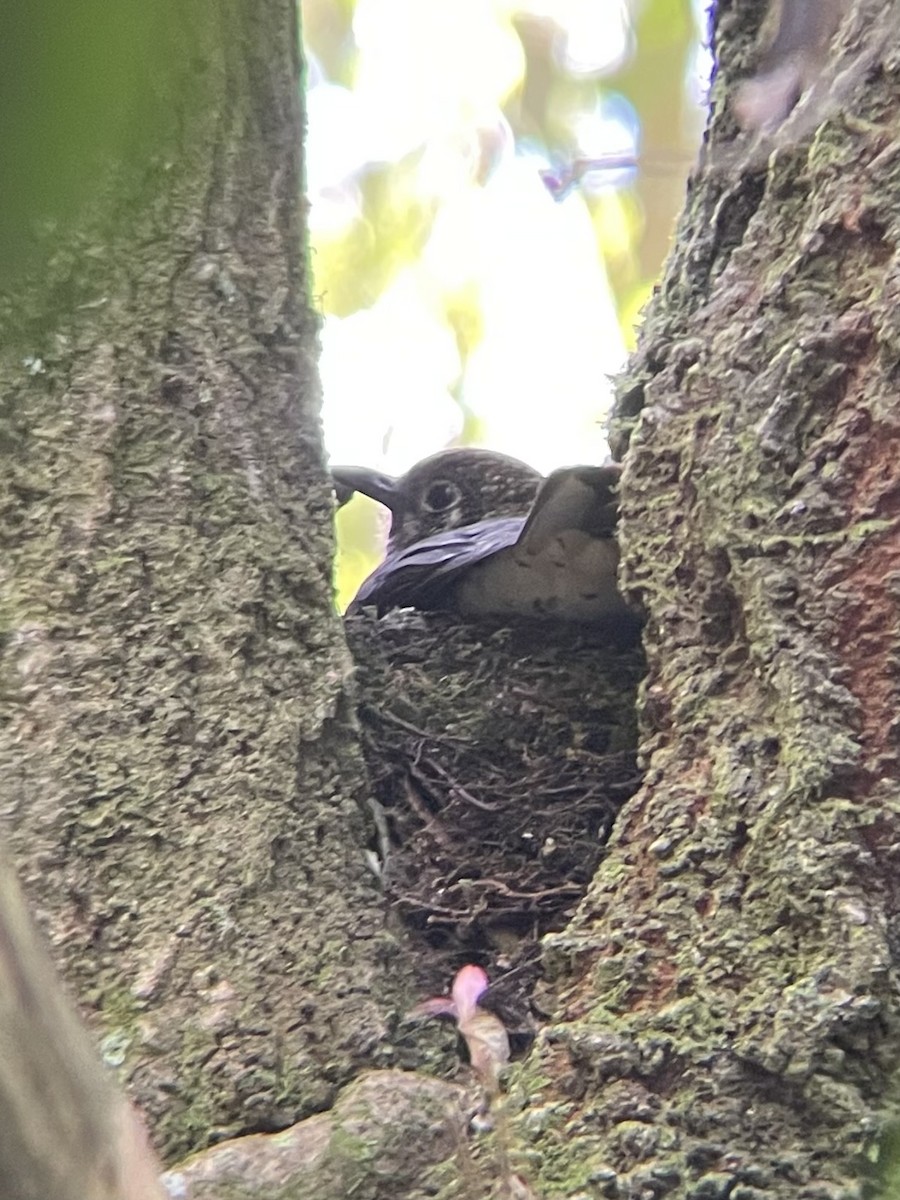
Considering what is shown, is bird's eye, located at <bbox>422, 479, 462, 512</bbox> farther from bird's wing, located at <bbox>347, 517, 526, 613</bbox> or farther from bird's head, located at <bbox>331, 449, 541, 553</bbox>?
bird's wing, located at <bbox>347, 517, 526, 613</bbox>

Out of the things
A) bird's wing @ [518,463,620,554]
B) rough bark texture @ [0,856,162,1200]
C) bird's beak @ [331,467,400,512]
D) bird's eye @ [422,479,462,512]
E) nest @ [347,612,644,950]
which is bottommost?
rough bark texture @ [0,856,162,1200]

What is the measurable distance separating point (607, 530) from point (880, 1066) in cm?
68

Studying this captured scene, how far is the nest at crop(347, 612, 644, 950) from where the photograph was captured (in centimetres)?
114

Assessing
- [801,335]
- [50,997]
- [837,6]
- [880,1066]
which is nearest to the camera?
[50,997]

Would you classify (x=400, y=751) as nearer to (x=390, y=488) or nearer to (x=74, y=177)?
(x=390, y=488)

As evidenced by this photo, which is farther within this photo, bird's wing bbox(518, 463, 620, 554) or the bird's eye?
the bird's eye

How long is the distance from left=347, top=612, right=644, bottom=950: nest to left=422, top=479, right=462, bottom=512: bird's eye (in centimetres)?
35

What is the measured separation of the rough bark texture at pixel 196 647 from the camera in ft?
3.05

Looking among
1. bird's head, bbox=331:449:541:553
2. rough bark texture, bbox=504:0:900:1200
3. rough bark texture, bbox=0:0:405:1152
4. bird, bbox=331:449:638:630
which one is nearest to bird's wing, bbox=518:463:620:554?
bird, bbox=331:449:638:630

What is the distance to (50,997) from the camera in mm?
437

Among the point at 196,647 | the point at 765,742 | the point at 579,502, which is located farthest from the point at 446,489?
the point at 765,742

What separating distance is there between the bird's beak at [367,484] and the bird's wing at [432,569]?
24cm

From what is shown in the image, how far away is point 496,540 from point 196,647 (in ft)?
1.79

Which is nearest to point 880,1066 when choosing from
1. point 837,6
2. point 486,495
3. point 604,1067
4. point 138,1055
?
point 604,1067
